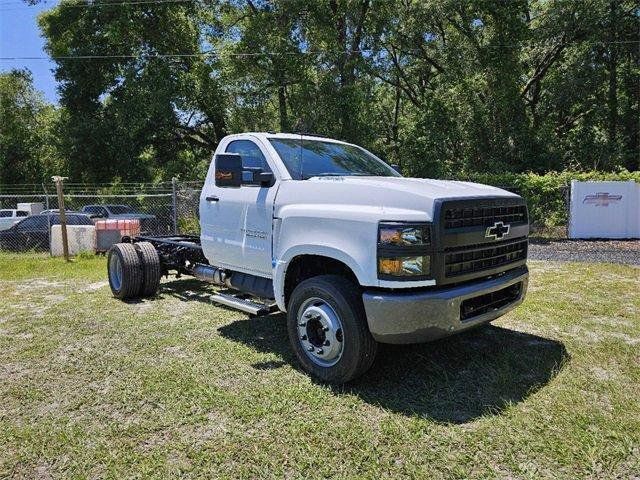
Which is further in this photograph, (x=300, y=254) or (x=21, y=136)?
(x=21, y=136)

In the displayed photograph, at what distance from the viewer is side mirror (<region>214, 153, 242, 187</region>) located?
4.64 metres

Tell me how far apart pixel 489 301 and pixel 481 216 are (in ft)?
2.42

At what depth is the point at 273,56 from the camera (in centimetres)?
2138

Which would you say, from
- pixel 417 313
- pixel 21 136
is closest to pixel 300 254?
pixel 417 313

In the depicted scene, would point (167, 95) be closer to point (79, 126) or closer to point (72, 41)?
point (79, 126)

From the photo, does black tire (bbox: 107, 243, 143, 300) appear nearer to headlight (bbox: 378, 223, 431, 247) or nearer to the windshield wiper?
the windshield wiper

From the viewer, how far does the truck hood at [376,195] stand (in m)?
3.65

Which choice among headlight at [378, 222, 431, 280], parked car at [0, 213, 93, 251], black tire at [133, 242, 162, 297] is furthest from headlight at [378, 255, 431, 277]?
parked car at [0, 213, 93, 251]

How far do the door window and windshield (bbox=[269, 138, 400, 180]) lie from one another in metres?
0.18

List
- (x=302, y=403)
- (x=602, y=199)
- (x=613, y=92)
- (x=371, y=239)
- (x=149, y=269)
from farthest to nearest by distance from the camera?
(x=613, y=92) → (x=602, y=199) → (x=149, y=269) → (x=302, y=403) → (x=371, y=239)

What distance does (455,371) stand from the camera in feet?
14.2

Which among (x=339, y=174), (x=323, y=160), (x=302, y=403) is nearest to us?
(x=302, y=403)

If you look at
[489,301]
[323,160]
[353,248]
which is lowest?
[489,301]

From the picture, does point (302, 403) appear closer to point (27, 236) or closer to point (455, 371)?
point (455, 371)
